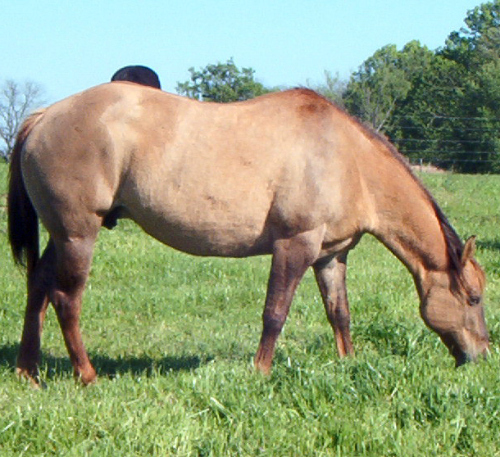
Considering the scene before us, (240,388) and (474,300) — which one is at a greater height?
(474,300)

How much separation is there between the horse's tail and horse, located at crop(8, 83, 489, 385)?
2 centimetres

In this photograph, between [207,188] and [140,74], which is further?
[140,74]

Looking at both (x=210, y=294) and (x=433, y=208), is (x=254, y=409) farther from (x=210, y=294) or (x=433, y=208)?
(x=210, y=294)

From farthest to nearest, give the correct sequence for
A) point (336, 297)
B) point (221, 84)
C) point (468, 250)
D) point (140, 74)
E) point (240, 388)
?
point (221, 84)
point (140, 74)
point (336, 297)
point (468, 250)
point (240, 388)

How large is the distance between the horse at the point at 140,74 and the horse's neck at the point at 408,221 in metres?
2.19

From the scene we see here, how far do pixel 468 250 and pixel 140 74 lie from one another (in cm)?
302

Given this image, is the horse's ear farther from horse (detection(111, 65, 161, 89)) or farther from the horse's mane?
horse (detection(111, 65, 161, 89))

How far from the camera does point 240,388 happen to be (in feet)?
14.7

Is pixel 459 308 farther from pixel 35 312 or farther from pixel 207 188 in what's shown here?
pixel 35 312

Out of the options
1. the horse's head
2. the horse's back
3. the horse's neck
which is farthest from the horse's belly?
the horse's head

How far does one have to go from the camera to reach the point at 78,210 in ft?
17.5

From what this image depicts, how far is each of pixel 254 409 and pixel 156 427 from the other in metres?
0.54

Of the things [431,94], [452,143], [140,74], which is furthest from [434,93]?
[140,74]

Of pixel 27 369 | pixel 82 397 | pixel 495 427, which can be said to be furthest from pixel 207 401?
pixel 27 369
